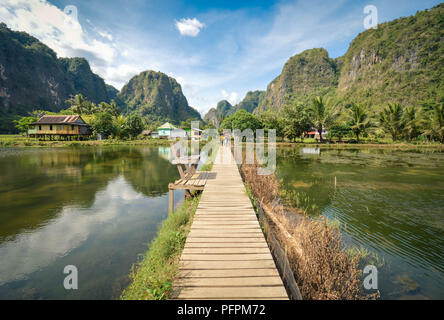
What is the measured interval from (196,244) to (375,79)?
117 meters

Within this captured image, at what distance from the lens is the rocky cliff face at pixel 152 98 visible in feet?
516

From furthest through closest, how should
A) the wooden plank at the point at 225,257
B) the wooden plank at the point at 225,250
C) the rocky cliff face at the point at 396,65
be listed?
the rocky cliff face at the point at 396,65
the wooden plank at the point at 225,250
the wooden plank at the point at 225,257

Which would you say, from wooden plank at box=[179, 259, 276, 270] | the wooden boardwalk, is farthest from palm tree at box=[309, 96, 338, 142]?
wooden plank at box=[179, 259, 276, 270]

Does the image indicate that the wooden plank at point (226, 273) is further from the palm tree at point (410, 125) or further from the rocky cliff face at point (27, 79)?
the rocky cliff face at point (27, 79)

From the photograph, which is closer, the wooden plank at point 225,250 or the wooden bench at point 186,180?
the wooden plank at point 225,250

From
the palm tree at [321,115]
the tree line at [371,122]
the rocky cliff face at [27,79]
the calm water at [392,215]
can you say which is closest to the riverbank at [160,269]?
the calm water at [392,215]

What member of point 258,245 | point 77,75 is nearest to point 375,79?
point 258,245

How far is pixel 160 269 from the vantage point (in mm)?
3506


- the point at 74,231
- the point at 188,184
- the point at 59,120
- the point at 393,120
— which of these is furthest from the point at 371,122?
the point at 59,120

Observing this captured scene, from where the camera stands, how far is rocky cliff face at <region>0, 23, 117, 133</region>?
84562 mm

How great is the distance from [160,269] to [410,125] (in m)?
47.8

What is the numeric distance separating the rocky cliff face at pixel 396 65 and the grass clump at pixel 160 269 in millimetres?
77454

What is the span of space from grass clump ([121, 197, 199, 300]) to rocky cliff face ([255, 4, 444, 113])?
77.5 m

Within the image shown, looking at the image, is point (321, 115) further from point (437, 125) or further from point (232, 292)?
point (232, 292)
